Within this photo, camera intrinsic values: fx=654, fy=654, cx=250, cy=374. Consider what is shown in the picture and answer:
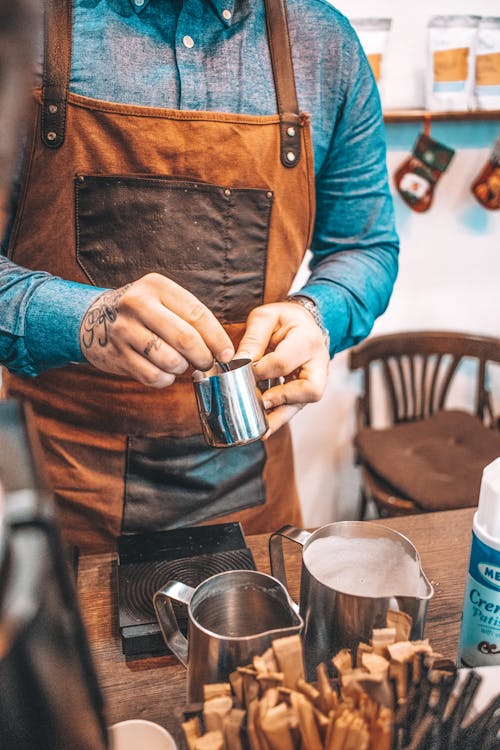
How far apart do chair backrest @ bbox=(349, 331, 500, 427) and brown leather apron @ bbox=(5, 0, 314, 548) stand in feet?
3.99

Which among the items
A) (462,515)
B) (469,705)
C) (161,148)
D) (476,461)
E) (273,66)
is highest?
(273,66)

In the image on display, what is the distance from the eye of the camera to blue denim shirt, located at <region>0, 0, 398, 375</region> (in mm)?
1062

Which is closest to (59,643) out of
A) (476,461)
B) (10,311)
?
(10,311)

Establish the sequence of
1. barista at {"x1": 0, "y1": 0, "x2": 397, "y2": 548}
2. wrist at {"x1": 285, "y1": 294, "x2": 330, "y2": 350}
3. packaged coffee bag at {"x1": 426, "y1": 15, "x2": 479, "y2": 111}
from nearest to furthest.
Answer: barista at {"x1": 0, "y1": 0, "x2": 397, "y2": 548}
wrist at {"x1": 285, "y1": 294, "x2": 330, "y2": 350}
packaged coffee bag at {"x1": 426, "y1": 15, "x2": 479, "y2": 111}

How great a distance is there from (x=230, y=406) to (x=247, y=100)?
66 centimetres

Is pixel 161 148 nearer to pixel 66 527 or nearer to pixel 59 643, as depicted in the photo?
pixel 66 527

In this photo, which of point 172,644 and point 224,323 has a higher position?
point 224,323

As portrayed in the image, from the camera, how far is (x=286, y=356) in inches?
39.8

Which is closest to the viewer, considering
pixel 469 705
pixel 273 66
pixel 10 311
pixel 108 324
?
pixel 469 705

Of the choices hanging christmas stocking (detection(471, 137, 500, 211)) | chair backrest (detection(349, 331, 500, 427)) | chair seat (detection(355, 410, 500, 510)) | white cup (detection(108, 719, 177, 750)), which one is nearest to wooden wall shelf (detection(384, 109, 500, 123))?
hanging christmas stocking (detection(471, 137, 500, 211))

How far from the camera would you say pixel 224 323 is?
1274 millimetres

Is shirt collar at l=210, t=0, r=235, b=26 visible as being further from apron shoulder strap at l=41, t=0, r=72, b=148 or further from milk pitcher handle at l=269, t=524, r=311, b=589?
milk pitcher handle at l=269, t=524, r=311, b=589

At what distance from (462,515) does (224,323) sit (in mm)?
561

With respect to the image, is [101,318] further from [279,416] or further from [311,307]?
[311,307]
